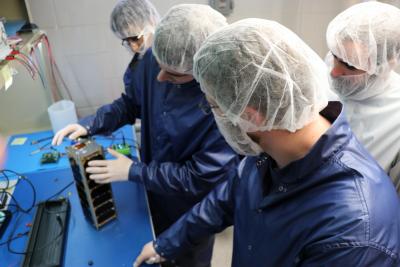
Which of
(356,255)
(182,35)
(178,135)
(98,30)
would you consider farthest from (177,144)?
(98,30)

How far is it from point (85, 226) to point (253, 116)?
91 cm

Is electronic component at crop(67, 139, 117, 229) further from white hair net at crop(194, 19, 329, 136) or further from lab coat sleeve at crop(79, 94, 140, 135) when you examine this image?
white hair net at crop(194, 19, 329, 136)

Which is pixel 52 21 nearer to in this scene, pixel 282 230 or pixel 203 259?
pixel 203 259

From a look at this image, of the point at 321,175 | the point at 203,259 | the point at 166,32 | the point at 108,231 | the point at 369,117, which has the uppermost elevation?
the point at 166,32

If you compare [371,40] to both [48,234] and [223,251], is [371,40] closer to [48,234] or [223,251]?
[48,234]

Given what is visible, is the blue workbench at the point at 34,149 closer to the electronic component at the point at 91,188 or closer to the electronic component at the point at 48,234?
the electronic component at the point at 48,234

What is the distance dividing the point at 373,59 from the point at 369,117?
242mm

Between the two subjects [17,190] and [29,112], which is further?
[29,112]

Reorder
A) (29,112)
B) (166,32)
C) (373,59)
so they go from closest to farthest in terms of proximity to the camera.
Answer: (166,32) < (373,59) < (29,112)

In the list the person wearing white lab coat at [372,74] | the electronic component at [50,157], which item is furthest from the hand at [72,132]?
the person wearing white lab coat at [372,74]

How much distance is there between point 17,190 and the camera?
1468 millimetres

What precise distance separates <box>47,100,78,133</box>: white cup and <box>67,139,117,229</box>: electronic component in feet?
2.72

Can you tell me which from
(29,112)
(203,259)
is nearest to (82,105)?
(29,112)

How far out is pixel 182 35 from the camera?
3.51 feet
